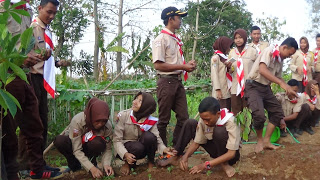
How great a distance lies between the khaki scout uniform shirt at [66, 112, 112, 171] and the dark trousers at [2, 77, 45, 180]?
1.10 ft

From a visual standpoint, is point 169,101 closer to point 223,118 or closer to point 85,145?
point 223,118

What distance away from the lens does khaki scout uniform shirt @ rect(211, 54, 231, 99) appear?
4.71m

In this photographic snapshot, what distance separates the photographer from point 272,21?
47.1ft

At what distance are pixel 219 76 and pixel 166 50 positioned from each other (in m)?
1.25

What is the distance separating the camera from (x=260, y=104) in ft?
13.6

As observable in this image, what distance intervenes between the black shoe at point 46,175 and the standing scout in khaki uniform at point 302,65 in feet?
15.7

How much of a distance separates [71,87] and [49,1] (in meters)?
1.37

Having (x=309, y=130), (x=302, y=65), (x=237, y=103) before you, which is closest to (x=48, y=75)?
A: (x=237, y=103)

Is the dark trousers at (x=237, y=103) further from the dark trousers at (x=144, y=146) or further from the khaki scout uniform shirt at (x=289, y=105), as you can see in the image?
the dark trousers at (x=144, y=146)

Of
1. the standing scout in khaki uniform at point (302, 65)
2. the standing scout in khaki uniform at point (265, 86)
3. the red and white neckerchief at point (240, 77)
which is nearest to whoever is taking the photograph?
the standing scout in khaki uniform at point (265, 86)

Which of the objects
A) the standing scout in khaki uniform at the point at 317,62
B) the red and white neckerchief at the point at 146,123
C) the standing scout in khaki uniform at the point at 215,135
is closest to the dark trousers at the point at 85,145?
the red and white neckerchief at the point at 146,123

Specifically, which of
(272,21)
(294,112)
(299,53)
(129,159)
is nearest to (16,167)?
(129,159)

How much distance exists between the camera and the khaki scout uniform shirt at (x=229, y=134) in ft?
10.6

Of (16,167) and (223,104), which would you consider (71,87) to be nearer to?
(16,167)
